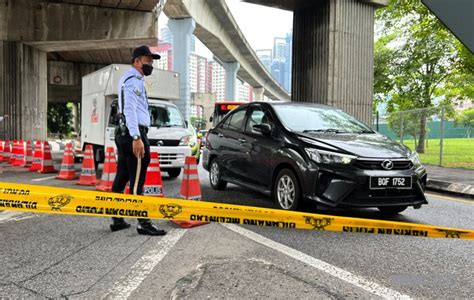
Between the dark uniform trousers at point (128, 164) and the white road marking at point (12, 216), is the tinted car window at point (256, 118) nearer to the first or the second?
the dark uniform trousers at point (128, 164)

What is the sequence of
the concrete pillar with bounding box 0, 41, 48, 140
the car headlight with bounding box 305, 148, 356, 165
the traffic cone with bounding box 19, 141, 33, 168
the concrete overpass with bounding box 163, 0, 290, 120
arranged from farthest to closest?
the concrete overpass with bounding box 163, 0, 290, 120
the concrete pillar with bounding box 0, 41, 48, 140
the traffic cone with bounding box 19, 141, 33, 168
the car headlight with bounding box 305, 148, 356, 165

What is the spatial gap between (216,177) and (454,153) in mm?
10249

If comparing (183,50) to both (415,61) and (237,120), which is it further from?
(237,120)

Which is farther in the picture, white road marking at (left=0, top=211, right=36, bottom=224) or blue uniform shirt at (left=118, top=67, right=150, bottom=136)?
white road marking at (left=0, top=211, right=36, bottom=224)

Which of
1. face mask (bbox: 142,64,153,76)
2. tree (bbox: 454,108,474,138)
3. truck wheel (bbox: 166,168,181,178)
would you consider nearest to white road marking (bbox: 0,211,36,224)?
face mask (bbox: 142,64,153,76)

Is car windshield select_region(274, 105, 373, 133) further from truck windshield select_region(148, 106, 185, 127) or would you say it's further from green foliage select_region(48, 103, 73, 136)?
green foliage select_region(48, 103, 73, 136)

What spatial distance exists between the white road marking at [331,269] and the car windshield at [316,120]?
186cm

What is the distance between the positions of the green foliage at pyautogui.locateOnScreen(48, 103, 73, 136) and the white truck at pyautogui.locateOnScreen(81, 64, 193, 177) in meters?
42.2

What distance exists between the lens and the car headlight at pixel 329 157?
16.3 ft

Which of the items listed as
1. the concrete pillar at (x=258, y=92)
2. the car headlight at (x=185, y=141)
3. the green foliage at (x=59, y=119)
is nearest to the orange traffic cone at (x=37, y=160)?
the car headlight at (x=185, y=141)

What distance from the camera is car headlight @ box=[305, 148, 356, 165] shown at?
195 inches

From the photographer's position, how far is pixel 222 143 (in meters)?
7.47

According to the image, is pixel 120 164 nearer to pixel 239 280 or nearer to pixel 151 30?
pixel 239 280

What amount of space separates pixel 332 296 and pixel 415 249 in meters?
1.72
